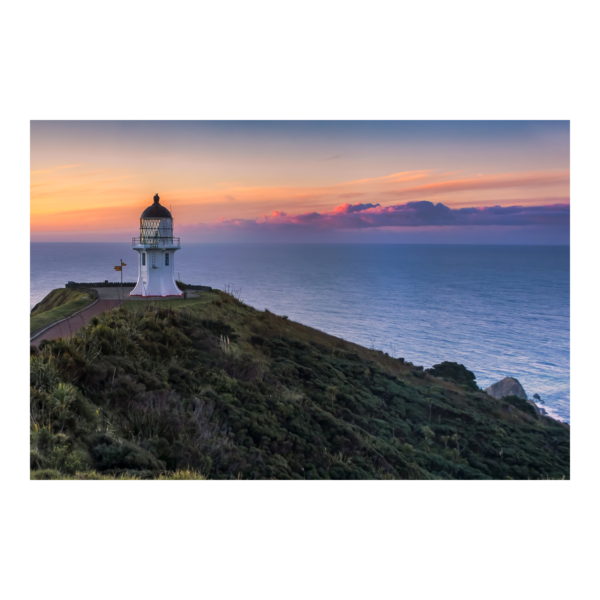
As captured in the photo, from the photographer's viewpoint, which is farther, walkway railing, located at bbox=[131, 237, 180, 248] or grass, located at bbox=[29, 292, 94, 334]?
walkway railing, located at bbox=[131, 237, 180, 248]

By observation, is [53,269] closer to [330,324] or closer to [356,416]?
[356,416]

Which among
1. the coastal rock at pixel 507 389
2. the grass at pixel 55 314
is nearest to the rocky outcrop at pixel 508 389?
the coastal rock at pixel 507 389

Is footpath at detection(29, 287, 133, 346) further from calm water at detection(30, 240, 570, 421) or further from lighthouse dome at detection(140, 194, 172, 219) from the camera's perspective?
lighthouse dome at detection(140, 194, 172, 219)

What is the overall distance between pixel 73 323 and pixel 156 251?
16.1ft

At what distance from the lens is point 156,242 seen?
1417 centimetres

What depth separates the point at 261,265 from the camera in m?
23.9

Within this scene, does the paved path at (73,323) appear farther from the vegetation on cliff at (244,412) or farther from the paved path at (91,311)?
the vegetation on cliff at (244,412)

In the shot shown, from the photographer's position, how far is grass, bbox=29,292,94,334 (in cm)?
925

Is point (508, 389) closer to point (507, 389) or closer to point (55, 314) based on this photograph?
point (507, 389)

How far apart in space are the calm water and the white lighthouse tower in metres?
0.48

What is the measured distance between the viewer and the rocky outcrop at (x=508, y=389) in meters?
15.9

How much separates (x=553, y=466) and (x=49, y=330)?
36.1ft

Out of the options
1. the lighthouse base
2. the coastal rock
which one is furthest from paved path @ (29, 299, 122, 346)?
the coastal rock
